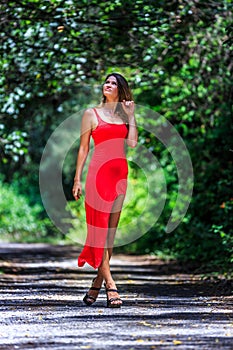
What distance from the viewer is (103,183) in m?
9.38

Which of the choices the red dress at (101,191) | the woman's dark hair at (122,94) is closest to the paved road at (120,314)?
the red dress at (101,191)

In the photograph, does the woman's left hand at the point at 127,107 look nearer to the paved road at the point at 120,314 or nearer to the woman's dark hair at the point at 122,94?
the woman's dark hair at the point at 122,94

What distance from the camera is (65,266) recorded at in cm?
1741

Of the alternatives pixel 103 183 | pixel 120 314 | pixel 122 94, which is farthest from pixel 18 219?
pixel 120 314

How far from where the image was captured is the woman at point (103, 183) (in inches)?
368

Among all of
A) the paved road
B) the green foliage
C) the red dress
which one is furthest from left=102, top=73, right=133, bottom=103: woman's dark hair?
the green foliage

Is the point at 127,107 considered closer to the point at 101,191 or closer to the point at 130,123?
the point at 130,123

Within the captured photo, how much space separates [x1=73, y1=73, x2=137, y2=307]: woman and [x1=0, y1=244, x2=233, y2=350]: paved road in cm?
48

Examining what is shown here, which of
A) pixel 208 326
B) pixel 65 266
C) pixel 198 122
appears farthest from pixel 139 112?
pixel 208 326

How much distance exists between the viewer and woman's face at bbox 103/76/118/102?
9578 mm

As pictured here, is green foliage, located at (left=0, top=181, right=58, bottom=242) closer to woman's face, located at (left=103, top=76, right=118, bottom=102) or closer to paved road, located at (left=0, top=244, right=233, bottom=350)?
paved road, located at (left=0, top=244, right=233, bottom=350)

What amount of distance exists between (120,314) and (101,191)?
1333 mm

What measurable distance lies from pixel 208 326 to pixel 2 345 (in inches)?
73.5

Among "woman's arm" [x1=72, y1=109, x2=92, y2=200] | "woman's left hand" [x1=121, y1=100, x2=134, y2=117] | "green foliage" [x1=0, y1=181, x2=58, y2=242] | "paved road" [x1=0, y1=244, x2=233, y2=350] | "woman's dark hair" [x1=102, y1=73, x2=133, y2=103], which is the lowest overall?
"green foliage" [x1=0, y1=181, x2=58, y2=242]
